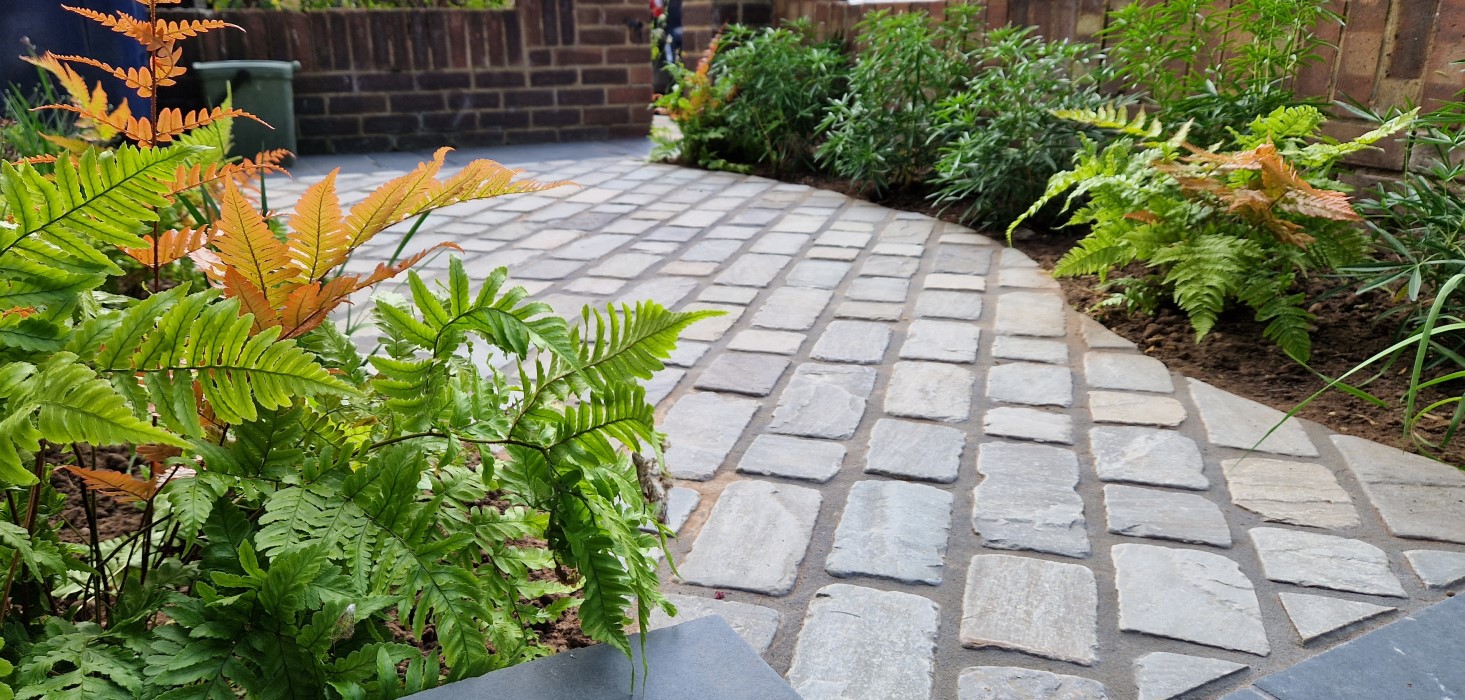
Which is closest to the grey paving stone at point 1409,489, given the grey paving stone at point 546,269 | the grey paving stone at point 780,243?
the grey paving stone at point 780,243

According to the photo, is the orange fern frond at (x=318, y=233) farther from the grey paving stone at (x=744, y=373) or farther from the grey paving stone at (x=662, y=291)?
the grey paving stone at (x=662, y=291)

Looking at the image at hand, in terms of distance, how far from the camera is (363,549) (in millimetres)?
1204

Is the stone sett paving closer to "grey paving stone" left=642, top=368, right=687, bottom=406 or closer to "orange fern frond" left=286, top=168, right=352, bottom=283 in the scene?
"grey paving stone" left=642, top=368, right=687, bottom=406

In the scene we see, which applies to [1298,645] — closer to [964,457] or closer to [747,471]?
[964,457]

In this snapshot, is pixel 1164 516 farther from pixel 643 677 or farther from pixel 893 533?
pixel 643 677

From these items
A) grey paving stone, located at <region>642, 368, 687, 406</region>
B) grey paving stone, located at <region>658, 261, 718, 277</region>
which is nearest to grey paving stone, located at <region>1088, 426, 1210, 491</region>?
grey paving stone, located at <region>642, 368, 687, 406</region>

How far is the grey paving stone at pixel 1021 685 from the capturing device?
Answer: 64.2 inches

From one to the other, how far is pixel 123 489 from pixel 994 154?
4114 millimetres

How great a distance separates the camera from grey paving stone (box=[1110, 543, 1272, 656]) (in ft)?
5.87

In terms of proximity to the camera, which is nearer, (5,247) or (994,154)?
(5,247)

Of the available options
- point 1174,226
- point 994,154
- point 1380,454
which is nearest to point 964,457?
point 1380,454

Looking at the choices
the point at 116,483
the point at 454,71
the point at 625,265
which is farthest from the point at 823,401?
the point at 454,71

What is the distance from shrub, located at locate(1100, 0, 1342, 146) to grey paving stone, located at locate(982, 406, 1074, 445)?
1384 mm

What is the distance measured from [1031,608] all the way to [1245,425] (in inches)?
44.6
